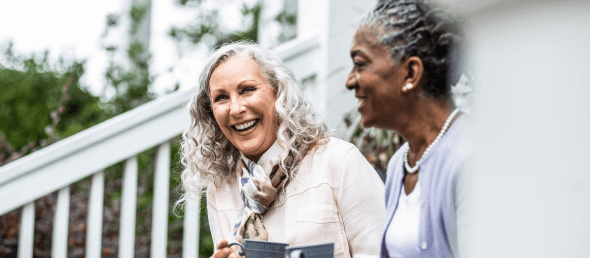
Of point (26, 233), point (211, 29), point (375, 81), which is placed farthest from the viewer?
point (211, 29)

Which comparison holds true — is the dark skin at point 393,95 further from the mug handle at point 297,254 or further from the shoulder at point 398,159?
the mug handle at point 297,254

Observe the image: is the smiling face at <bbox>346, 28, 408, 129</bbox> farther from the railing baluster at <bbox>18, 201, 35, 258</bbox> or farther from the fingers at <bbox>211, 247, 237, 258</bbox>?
the railing baluster at <bbox>18, 201, 35, 258</bbox>

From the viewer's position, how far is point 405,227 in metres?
1.34

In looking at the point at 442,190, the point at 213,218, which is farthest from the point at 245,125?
the point at 442,190

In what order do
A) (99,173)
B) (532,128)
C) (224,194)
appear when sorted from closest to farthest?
(532,128), (224,194), (99,173)

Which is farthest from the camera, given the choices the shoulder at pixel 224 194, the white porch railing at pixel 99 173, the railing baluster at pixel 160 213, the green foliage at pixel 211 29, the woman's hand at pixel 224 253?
the green foliage at pixel 211 29

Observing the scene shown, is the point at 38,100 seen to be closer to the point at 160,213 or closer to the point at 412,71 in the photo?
the point at 160,213

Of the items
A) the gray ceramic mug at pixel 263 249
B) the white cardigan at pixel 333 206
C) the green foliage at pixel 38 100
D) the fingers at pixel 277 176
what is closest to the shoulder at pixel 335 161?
the white cardigan at pixel 333 206

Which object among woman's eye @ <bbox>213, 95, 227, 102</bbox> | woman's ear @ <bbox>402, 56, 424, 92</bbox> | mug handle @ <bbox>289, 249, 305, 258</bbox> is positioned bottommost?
mug handle @ <bbox>289, 249, 305, 258</bbox>

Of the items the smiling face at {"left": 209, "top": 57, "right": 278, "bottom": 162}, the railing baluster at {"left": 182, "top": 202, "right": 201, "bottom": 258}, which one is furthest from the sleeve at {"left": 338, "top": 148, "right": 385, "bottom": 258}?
the railing baluster at {"left": 182, "top": 202, "right": 201, "bottom": 258}

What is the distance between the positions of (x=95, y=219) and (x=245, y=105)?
1.24 m

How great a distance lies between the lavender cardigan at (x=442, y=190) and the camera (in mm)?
1207

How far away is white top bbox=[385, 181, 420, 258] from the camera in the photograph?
1.30 m

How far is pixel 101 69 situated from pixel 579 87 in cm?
422
